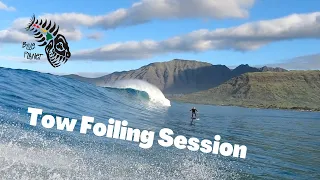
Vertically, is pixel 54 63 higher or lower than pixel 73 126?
higher

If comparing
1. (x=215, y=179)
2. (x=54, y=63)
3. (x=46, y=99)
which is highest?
(x=54, y=63)

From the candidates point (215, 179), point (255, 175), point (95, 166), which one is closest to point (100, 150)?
point (95, 166)

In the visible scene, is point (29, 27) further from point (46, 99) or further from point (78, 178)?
point (78, 178)

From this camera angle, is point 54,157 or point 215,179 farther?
point 215,179

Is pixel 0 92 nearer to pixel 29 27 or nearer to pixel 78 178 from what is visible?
pixel 29 27

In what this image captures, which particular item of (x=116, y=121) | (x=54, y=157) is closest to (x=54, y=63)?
Result: (x=116, y=121)

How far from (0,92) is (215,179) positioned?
20.4 meters

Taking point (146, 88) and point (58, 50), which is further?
point (146, 88)

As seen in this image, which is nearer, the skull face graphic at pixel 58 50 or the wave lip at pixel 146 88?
the skull face graphic at pixel 58 50

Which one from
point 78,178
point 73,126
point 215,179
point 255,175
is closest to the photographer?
point 78,178

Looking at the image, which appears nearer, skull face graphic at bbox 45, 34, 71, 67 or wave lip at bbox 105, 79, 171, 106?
skull face graphic at bbox 45, 34, 71, 67

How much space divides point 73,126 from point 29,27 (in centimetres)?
1077

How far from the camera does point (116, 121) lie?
29.4 m

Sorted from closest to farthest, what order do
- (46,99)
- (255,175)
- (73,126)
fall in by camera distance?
1. (255,175)
2. (73,126)
3. (46,99)
